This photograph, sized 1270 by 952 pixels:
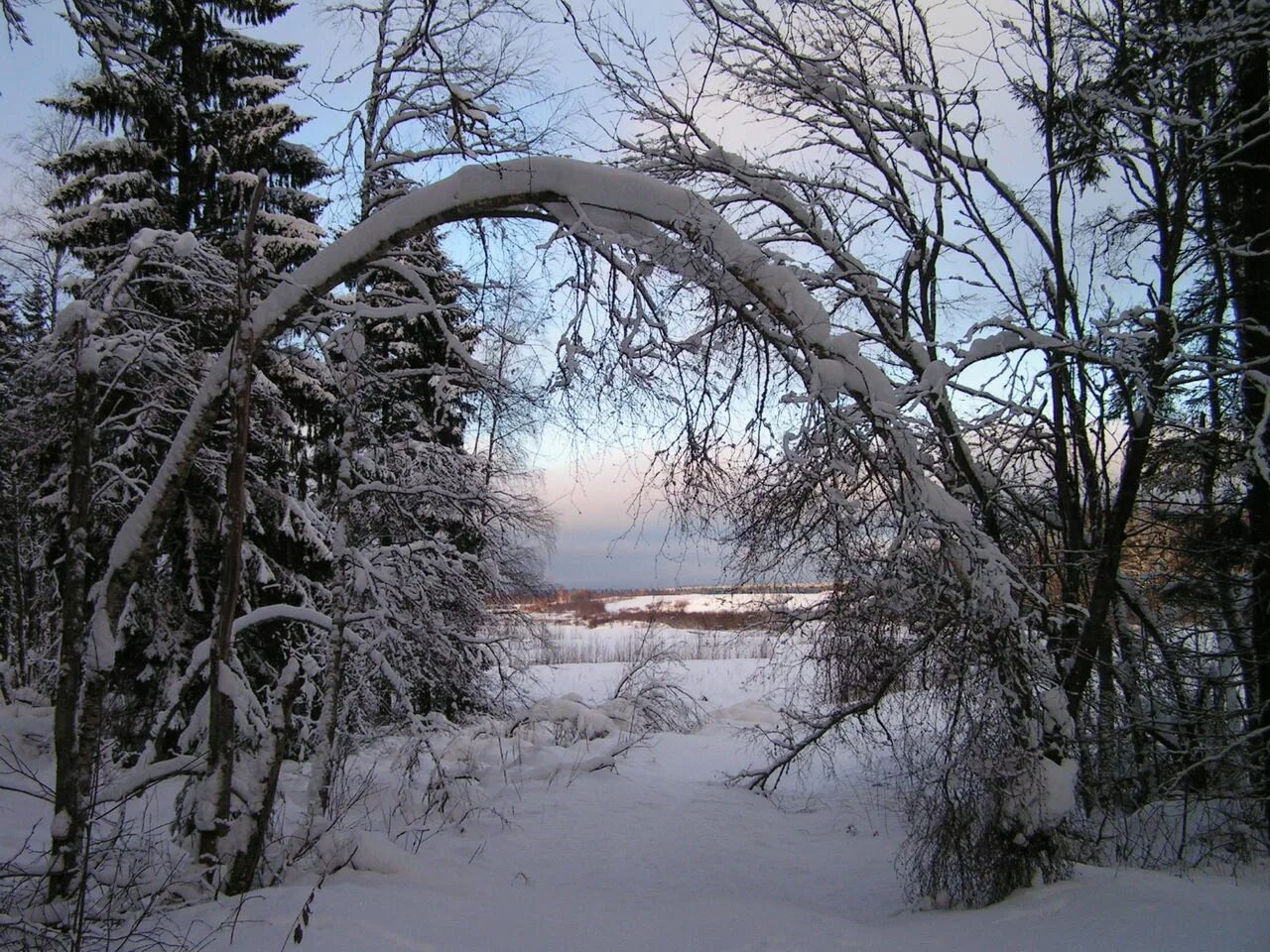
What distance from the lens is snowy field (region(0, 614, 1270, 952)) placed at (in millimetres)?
3971

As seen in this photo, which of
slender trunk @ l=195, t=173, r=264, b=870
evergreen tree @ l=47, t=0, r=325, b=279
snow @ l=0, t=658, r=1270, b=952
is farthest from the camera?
evergreen tree @ l=47, t=0, r=325, b=279

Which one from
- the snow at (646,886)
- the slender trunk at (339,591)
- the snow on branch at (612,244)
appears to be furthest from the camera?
the slender trunk at (339,591)

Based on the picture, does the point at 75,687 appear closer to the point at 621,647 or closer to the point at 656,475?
the point at 656,475

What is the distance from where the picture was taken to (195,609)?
32.9 ft

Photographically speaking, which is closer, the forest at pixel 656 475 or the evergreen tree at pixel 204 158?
the forest at pixel 656 475

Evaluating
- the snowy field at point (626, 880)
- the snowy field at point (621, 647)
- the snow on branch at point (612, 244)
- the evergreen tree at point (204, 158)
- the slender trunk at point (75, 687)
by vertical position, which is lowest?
the snowy field at point (621, 647)

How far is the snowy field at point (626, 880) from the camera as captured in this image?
3.97 m

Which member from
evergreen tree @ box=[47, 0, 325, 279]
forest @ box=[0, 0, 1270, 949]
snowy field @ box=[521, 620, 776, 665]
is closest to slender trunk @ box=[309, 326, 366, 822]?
forest @ box=[0, 0, 1270, 949]

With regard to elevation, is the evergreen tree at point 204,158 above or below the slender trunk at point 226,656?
above

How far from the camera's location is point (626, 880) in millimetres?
6336

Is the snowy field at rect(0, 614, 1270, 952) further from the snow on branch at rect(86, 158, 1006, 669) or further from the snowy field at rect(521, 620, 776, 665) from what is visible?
the snowy field at rect(521, 620, 776, 665)

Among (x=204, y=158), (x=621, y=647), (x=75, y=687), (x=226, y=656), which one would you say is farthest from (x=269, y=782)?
(x=621, y=647)

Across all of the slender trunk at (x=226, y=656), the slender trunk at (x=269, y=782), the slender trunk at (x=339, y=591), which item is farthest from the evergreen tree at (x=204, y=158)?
the slender trunk at (x=269, y=782)

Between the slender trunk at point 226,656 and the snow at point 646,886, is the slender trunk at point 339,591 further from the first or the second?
the slender trunk at point 226,656
